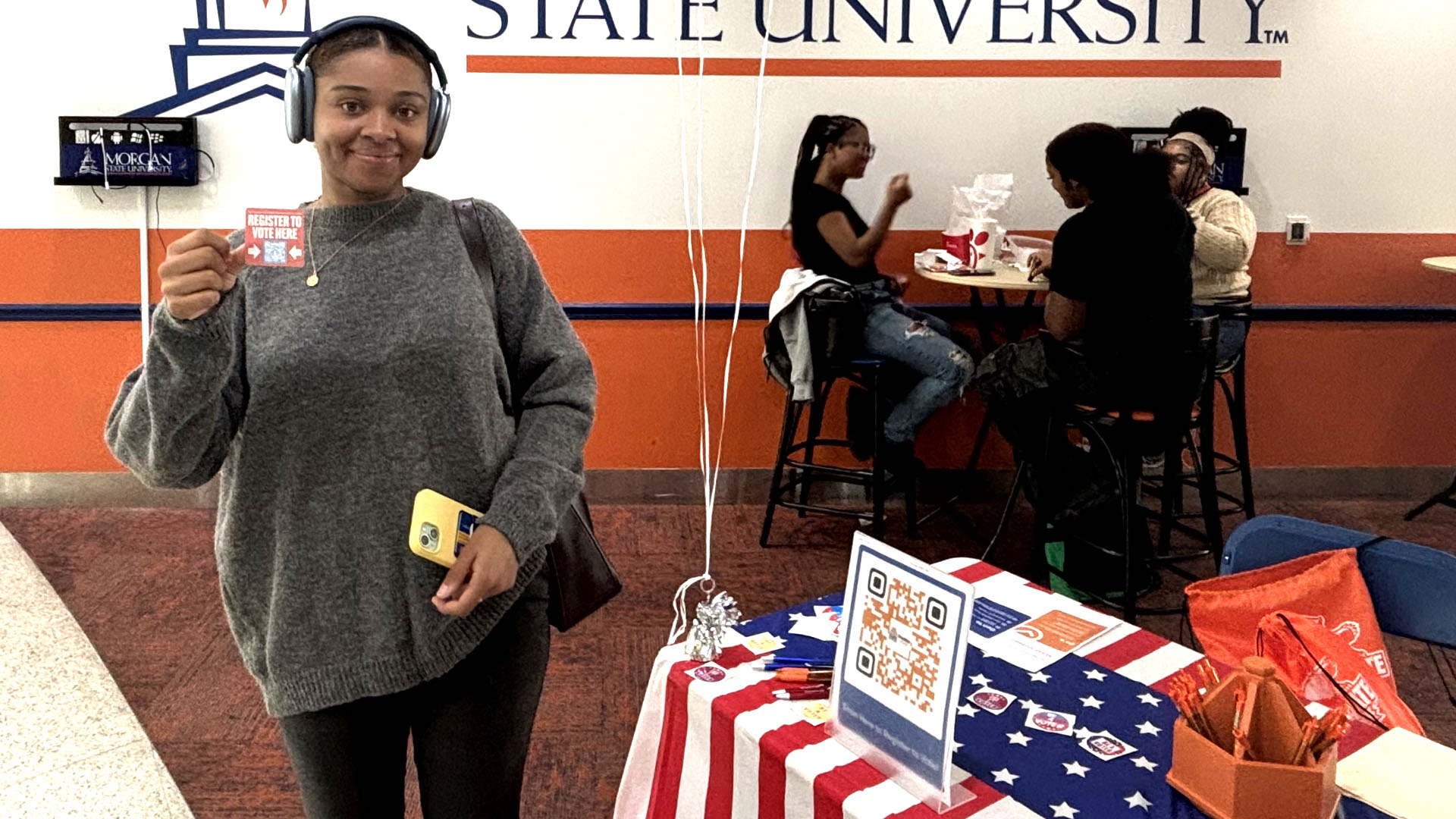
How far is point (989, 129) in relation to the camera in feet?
14.8

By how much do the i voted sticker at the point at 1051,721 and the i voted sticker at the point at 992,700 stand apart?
0.10 feet

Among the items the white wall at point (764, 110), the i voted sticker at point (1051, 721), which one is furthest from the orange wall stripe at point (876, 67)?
the i voted sticker at point (1051, 721)

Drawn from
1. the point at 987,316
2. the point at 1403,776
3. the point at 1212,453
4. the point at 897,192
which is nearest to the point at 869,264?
the point at 897,192

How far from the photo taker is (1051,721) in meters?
1.39

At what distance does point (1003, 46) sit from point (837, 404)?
4.60 feet

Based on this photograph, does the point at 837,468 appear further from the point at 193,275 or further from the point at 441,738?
the point at 193,275

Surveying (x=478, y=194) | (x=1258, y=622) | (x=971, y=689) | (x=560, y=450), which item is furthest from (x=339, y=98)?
(x=478, y=194)

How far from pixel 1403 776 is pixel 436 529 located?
1022 mm

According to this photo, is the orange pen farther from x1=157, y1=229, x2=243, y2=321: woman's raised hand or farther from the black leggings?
x1=157, y1=229, x2=243, y2=321: woman's raised hand

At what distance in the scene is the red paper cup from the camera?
4.25m

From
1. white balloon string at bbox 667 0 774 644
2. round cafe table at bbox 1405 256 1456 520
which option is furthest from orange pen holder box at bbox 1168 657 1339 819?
round cafe table at bbox 1405 256 1456 520

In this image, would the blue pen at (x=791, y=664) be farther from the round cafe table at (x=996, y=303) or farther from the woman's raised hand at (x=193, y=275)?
the round cafe table at (x=996, y=303)

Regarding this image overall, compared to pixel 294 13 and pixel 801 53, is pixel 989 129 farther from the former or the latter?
pixel 294 13

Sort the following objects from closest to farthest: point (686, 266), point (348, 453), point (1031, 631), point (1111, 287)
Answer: point (348, 453) → point (1031, 631) → point (1111, 287) → point (686, 266)
